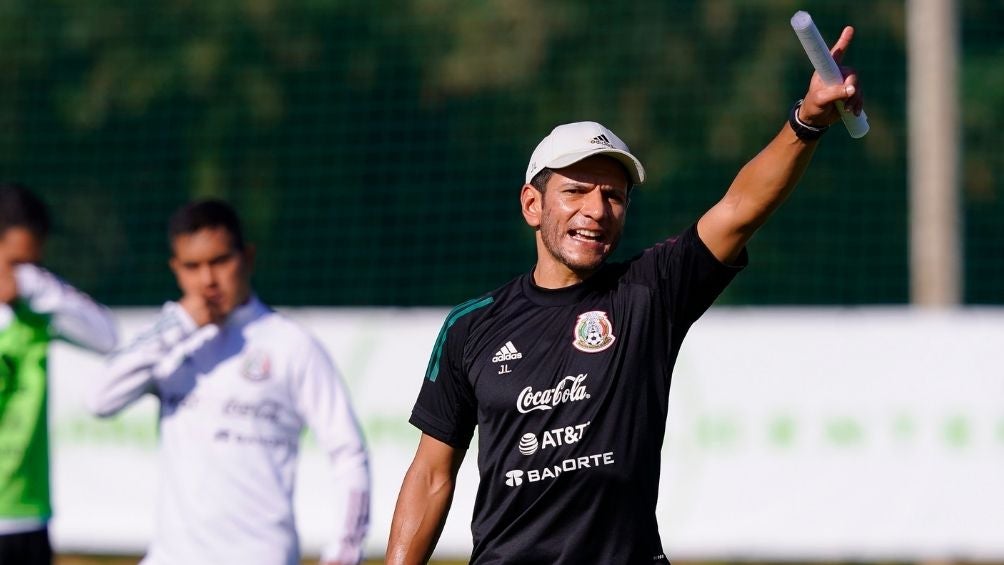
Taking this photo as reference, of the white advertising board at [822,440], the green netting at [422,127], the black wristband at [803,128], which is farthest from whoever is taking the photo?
the green netting at [422,127]

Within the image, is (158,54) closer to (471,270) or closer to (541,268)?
(471,270)

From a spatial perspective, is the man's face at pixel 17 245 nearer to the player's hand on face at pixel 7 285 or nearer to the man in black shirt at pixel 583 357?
the player's hand on face at pixel 7 285

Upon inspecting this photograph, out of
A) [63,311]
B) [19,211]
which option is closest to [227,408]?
[63,311]

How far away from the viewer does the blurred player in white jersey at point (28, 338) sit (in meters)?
7.07

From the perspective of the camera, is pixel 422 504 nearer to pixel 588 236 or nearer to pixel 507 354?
pixel 507 354

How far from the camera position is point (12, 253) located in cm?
712

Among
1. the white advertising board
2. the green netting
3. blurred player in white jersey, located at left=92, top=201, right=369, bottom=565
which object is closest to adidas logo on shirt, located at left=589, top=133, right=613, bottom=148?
blurred player in white jersey, located at left=92, top=201, right=369, bottom=565

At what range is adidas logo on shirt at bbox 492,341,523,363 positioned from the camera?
4453mm

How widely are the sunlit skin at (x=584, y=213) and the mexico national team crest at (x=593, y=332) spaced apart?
0.14 metres

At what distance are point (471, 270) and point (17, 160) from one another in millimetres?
5781

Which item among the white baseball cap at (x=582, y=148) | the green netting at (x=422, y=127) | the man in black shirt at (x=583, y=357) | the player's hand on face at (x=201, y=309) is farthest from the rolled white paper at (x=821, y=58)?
the green netting at (x=422, y=127)

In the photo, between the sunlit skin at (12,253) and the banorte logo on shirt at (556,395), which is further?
the sunlit skin at (12,253)

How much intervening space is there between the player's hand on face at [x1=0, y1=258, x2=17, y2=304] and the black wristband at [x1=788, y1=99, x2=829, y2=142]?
4228 millimetres

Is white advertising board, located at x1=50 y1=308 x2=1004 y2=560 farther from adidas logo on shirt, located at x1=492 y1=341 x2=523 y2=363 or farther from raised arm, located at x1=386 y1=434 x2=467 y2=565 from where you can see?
adidas logo on shirt, located at x1=492 y1=341 x2=523 y2=363
